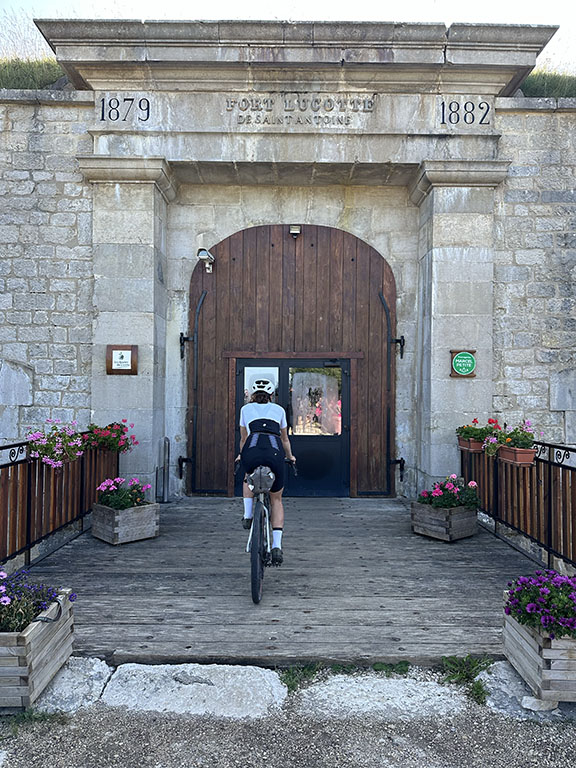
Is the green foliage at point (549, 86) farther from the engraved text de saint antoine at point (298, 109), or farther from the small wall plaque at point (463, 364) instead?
the small wall plaque at point (463, 364)

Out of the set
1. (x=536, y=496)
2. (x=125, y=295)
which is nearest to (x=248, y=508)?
(x=536, y=496)

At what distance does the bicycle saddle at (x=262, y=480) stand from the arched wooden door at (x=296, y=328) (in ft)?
11.4

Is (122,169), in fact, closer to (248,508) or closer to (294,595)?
(248,508)

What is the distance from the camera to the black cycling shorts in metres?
4.16

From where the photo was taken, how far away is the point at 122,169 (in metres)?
6.66

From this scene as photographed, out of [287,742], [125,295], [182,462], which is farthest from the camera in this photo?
[182,462]

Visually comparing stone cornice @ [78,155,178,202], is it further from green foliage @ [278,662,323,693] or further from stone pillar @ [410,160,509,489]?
green foliage @ [278,662,323,693]

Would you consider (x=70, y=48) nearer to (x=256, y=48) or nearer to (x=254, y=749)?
(x=256, y=48)

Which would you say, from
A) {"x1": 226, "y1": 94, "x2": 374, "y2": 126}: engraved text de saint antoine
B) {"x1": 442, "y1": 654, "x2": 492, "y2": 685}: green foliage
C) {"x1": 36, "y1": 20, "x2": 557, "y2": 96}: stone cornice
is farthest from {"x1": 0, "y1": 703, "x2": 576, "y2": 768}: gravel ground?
{"x1": 36, "y1": 20, "x2": 557, "y2": 96}: stone cornice

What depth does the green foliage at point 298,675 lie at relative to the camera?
3.01 m

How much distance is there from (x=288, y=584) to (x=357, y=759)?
1.94m

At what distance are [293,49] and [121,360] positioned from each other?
414 centimetres

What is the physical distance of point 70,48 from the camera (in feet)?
21.3

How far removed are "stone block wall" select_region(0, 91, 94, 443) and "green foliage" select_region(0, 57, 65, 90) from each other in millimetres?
716
